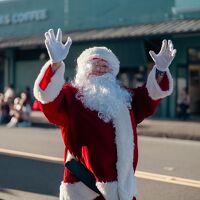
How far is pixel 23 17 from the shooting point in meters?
24.9

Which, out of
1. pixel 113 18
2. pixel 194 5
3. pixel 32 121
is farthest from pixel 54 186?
pixel 113 18

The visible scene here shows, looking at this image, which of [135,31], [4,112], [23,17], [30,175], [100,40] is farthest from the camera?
[23,17]

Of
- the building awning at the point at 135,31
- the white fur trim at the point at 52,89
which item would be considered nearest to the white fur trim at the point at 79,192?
the white fur trim at the point at 52,89

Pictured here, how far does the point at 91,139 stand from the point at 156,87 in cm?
61

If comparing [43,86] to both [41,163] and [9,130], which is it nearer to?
[41,163]

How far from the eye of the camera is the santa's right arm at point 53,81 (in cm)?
327

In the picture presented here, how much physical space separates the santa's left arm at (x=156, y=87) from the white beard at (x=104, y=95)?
9 cm

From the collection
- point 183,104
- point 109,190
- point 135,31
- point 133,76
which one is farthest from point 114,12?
point 109,190

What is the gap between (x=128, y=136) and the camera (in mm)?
3459

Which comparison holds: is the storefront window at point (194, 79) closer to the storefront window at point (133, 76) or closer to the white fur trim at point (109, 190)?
the storefront window at point (133, 76)

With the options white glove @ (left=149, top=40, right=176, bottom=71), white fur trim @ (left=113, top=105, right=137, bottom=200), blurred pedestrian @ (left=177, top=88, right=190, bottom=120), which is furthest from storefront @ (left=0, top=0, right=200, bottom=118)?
white fur trim @ (left=113, top=105, right=137, bottom=200)

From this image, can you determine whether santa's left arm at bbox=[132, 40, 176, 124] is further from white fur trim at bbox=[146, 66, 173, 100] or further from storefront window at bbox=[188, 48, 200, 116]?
storefront window at bbox=[188, 48, 200, 116]

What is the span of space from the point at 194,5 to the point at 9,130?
8.29 m

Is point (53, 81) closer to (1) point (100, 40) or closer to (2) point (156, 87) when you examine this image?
(2) point (156, 87)
